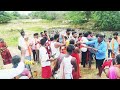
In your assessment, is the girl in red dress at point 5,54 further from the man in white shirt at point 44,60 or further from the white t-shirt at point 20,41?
the man in white shirt at point 44,60

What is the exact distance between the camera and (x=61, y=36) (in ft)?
19.9

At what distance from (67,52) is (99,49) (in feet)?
1.85

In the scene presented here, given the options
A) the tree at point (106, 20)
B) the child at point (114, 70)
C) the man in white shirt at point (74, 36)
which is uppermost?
the tree at point (106, 20)

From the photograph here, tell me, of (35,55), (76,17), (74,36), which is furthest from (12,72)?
(76,17)

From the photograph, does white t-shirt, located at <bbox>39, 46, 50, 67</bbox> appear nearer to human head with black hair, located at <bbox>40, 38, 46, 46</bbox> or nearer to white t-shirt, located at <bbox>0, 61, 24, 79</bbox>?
human head with black hair, located at <bbox>40, 38, 46, 46</bbox>

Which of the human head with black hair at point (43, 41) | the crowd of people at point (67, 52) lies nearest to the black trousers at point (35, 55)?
the crowd of people at point (67, 52)

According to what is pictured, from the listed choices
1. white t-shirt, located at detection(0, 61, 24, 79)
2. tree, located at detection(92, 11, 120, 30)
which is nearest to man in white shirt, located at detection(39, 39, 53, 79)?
white t-shirt, located at detection(0, 61, 24, 79)

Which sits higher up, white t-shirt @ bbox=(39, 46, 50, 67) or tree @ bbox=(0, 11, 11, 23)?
tree @ bbox=(0, 11, 11, 23)

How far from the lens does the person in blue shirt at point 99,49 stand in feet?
19.9

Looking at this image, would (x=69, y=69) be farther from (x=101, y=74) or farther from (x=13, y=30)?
(x=13, y=30)

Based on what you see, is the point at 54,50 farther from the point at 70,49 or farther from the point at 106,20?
the point at 106,20

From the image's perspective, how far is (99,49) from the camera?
6074 mm

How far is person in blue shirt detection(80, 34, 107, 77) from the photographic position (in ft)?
19.9
